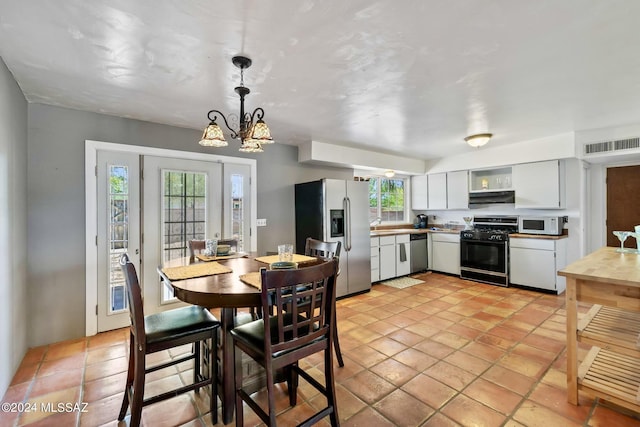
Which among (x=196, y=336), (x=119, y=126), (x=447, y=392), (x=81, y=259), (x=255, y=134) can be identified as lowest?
(x=447, y=392)

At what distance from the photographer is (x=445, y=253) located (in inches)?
215

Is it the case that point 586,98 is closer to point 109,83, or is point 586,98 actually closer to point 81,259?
point 109,83

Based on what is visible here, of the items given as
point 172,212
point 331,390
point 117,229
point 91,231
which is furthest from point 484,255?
point 91,231

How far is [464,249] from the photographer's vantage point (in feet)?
16.7

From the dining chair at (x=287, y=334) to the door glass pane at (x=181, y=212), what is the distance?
7.00ft

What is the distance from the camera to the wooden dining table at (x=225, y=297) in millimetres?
1482

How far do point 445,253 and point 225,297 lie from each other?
16.2 ft

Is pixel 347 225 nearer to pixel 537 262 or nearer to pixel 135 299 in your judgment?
pixel 537 262

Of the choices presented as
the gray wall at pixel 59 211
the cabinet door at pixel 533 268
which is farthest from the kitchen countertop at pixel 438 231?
the gray wall at pixel 59 211

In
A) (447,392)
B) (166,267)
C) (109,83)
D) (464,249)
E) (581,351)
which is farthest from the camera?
(464,249)

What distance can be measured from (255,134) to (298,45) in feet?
2.10

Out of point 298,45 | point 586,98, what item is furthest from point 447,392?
point 586,98

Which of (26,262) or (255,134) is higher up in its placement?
(255,134)

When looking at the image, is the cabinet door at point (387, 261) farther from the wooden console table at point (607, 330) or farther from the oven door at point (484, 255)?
the wooden console table at point (607, 330)
